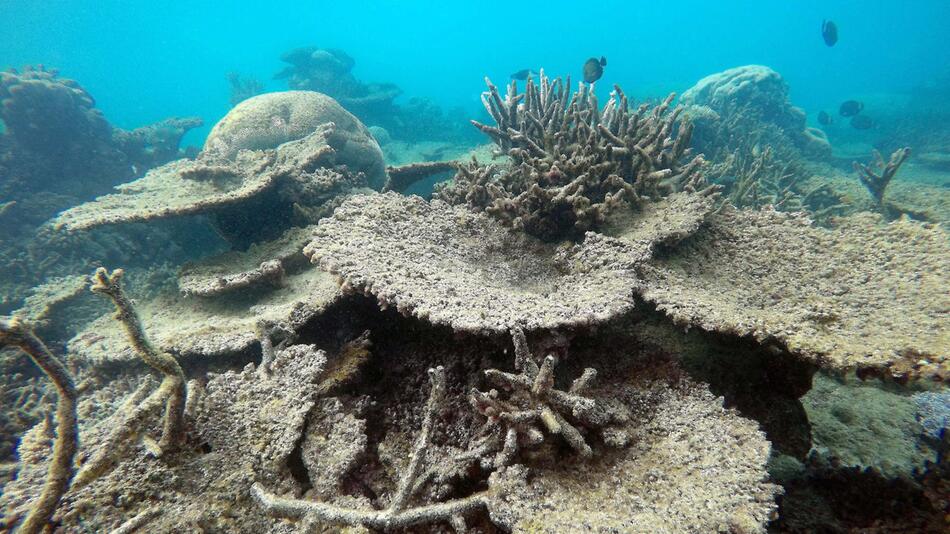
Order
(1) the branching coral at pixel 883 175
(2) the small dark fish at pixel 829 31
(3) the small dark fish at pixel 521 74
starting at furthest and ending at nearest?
1. (2) the small dark fish at pixel 829 31
2. (3) the small dark fish at pixel 521 74
3. (1) the branching coral at pixel 883 175

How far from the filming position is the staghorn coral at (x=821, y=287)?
5.96 ft

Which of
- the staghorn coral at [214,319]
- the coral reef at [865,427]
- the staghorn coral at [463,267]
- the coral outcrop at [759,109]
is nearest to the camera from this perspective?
the staghorn coral at [463,267]

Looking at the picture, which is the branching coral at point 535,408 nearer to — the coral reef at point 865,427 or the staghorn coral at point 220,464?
the staghorn coral at point 220,464

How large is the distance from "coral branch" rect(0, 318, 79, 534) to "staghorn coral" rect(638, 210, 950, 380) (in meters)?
2.59

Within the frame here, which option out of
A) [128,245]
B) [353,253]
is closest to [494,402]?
[353,253]

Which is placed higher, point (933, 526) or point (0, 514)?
point (0, 514)

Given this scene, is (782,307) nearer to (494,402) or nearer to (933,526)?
(933,526)

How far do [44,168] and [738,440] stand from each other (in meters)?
13.8

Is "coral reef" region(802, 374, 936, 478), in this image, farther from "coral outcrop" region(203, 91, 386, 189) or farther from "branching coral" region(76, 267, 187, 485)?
"coral outcrop" region(203, 91, 386, 189)

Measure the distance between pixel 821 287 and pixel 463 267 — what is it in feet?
7.11

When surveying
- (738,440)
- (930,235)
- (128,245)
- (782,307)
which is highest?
(128,245)

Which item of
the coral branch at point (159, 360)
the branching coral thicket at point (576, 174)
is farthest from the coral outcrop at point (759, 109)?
the coral branch at point (159, 360)

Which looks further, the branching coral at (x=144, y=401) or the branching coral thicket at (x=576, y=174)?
the branching coral thicket at (x=576, y=174)

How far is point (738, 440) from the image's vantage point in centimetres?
170
